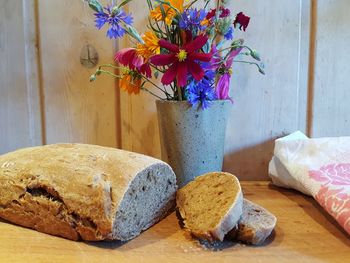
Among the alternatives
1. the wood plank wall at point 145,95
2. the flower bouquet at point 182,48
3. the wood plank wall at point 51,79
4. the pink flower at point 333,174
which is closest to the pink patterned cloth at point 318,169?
the pink flower at point 333,174

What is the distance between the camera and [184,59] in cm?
65

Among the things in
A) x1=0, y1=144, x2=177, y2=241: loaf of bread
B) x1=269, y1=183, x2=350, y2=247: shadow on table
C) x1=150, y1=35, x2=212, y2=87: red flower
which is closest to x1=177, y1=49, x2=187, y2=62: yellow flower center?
x1=150, y1=35, x2=212, y2=87: red flower

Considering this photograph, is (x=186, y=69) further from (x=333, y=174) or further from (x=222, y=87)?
(x=333, y=174)

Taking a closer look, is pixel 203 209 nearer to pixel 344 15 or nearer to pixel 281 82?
pixel 281 82

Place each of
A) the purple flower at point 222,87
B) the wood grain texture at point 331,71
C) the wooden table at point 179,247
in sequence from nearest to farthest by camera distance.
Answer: the wooden table at point 179,247 → the purple flower at point 222,87 → the wood grain texture at point 331,71

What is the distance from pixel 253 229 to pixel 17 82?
797mm

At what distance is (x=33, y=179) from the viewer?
24.5 inches

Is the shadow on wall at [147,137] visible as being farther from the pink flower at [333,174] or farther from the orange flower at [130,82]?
the pink flower at [333,174]

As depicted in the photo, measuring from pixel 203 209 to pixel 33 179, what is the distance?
342 millimetres

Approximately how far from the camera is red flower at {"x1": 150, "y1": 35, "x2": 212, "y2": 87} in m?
0.64

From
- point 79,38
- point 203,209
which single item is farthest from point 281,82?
point 79,38

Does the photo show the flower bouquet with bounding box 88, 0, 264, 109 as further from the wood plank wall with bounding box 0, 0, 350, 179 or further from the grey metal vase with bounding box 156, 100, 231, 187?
the wood plank wall with bounding box 0, 0, 350, 179

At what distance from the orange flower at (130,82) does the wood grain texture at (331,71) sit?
1.71 ft

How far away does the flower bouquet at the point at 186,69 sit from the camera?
653 millimetres
